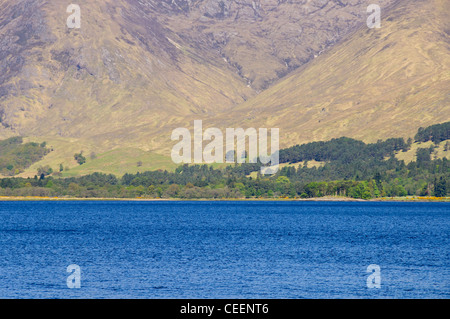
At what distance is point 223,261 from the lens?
90.6 m

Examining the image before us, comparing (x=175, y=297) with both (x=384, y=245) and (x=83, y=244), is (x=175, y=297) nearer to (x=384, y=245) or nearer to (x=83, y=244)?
(x=83, y=244)

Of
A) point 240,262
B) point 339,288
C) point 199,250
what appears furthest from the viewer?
point 199,250

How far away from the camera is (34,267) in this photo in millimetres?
83312

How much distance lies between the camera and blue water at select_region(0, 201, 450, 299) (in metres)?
68.9

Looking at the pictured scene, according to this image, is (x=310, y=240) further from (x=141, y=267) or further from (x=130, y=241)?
(x=141, y=267)

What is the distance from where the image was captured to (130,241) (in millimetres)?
118062

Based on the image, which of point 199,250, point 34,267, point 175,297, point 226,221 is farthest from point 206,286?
point 226,221

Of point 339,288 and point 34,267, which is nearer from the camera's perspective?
point 339,288

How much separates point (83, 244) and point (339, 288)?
53.3 m

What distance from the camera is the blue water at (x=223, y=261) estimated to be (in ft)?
226

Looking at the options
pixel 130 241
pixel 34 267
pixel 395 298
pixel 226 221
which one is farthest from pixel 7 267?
pixel 226 221
